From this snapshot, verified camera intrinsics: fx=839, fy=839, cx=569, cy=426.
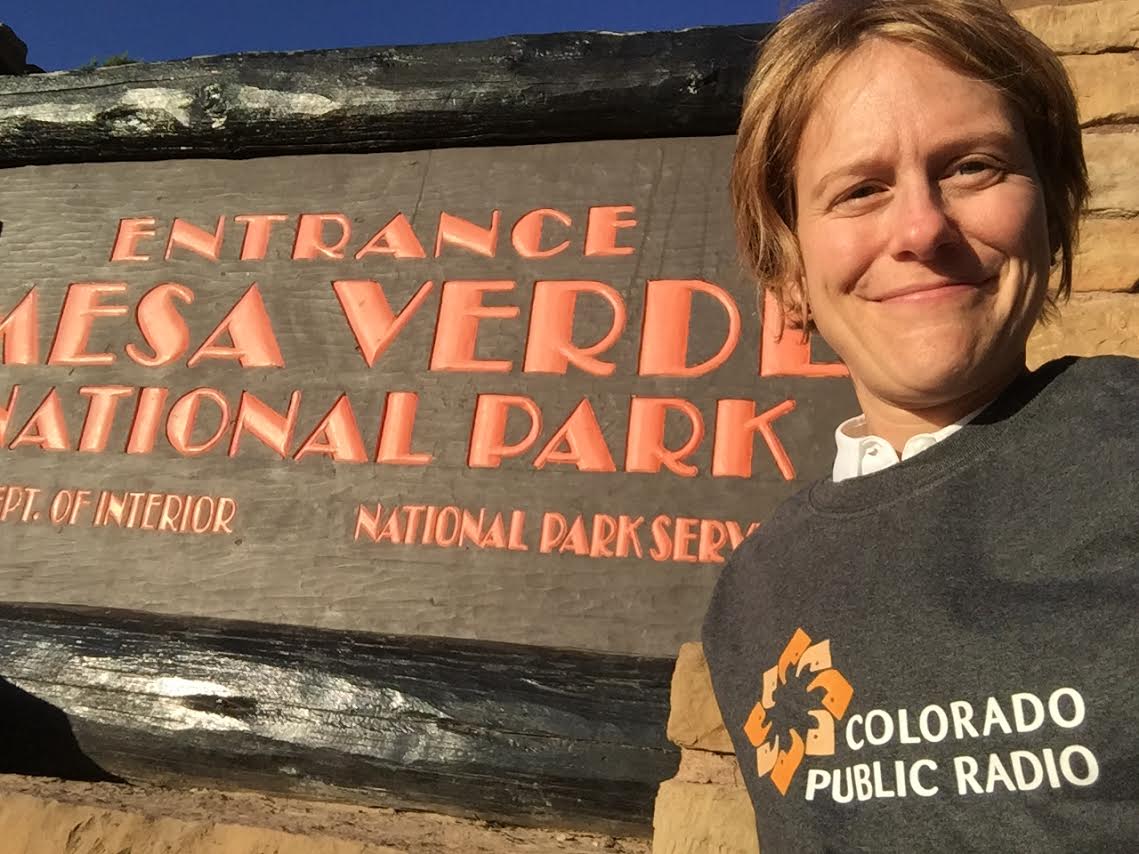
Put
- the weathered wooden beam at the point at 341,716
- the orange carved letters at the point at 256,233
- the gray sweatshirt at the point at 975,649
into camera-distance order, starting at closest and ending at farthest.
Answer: the gray sweatshirt at the point at 975,649 → the weathered wooden beam at the point at 341,716 → the orange carved letters at the point at 256,233

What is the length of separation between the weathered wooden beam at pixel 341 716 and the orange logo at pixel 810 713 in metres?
0.62

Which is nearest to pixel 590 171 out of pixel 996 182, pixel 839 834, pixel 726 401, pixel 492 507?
pixel 726 401

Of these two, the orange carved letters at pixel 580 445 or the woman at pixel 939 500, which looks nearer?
the woman at pixel 939 500

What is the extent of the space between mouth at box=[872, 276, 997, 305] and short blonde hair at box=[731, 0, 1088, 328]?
24 cm

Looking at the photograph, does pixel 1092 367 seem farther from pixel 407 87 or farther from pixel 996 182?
pixel 407 87

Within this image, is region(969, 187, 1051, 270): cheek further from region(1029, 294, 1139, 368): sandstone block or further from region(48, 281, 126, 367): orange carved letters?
region(48, 281, 126, 367): orange carved letters

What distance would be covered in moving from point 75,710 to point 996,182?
6.49 feet

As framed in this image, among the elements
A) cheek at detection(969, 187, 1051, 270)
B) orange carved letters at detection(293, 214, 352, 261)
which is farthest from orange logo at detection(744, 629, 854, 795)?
orange carved letters at detection(293, 214, 352, 261)

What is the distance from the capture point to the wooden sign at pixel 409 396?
177 centimetres

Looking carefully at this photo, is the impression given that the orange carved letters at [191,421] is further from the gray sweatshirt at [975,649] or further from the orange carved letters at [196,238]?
the gray sweatshirt at [975,649]

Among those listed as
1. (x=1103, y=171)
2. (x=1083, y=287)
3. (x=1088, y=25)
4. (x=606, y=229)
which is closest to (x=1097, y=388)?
(x=1083, y=287)

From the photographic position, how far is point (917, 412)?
91cm

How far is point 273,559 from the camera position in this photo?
75.1 inches

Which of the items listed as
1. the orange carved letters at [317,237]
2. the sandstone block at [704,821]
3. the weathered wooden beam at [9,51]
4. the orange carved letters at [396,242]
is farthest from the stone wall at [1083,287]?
the weathered wooden beam at [9,51]
